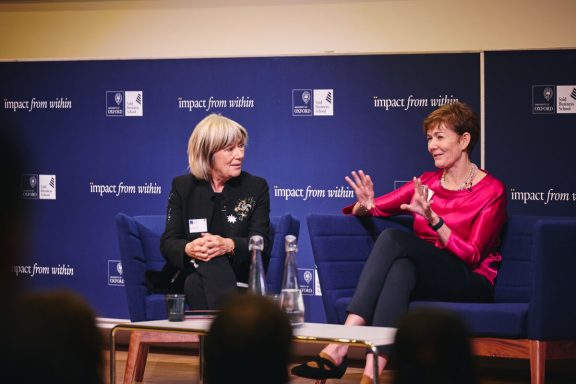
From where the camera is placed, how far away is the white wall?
5152 millimetres

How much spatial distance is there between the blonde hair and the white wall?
3.56ft

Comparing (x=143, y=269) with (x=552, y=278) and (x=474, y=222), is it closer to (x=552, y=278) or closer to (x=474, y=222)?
(x=474, y=222)

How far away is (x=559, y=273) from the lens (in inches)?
135

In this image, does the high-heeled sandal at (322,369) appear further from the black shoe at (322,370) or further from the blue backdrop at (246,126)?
the blue backdrop at (246,126)

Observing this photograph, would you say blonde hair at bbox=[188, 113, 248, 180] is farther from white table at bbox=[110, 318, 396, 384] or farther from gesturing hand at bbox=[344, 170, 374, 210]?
white table at bbox=[110, 318, 396, 384]

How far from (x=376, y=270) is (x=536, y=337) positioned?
70cm

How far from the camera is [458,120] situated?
13.4 ft

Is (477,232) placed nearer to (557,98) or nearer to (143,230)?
(557,98)

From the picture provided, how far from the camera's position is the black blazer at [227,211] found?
420cm

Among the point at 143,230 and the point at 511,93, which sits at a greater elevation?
the point at 511,93

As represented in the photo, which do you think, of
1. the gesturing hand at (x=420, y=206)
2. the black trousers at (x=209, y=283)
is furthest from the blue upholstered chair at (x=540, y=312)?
the black trousers at (x=209, y=283)

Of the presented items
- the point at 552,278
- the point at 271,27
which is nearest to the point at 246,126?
the point at 271,27

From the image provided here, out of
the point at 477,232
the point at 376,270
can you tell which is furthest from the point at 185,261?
the point at 477,232

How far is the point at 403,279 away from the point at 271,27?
2.57 metres
